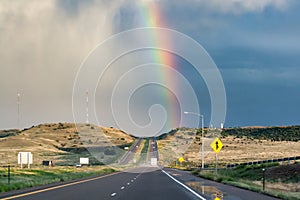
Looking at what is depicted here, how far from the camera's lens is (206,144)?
175000mm

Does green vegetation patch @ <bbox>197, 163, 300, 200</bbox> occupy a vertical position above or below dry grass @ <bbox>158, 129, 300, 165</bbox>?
above

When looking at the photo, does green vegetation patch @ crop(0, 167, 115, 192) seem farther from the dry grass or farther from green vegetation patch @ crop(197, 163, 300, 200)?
the dry grass

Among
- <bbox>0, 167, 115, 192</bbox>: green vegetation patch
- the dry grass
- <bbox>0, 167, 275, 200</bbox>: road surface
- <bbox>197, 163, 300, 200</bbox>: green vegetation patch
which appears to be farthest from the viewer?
the dry grass

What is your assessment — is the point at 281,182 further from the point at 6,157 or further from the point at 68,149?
the point at 68,149

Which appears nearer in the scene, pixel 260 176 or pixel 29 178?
pixel 29 178

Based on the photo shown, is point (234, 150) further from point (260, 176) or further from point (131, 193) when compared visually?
point (131, 193)

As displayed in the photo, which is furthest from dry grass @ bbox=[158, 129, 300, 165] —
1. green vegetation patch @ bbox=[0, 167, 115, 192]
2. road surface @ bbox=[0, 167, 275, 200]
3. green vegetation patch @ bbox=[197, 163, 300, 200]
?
road surface @ bbox=[0, 167, 275, 200]

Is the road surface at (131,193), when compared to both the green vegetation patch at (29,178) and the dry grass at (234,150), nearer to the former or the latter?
the green vegetation patch at (29,178)

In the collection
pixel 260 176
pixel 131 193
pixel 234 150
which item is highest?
pixel 131 193

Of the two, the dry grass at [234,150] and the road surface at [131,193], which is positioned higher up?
the road surface at [131,193]

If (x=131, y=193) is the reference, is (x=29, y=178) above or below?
below

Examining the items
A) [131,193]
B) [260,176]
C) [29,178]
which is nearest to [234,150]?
[260,176]

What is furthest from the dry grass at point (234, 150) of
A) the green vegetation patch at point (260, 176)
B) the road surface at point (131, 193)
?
the road surface at point (131, 193)

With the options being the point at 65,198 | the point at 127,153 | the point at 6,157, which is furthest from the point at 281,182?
the point at 127,153
